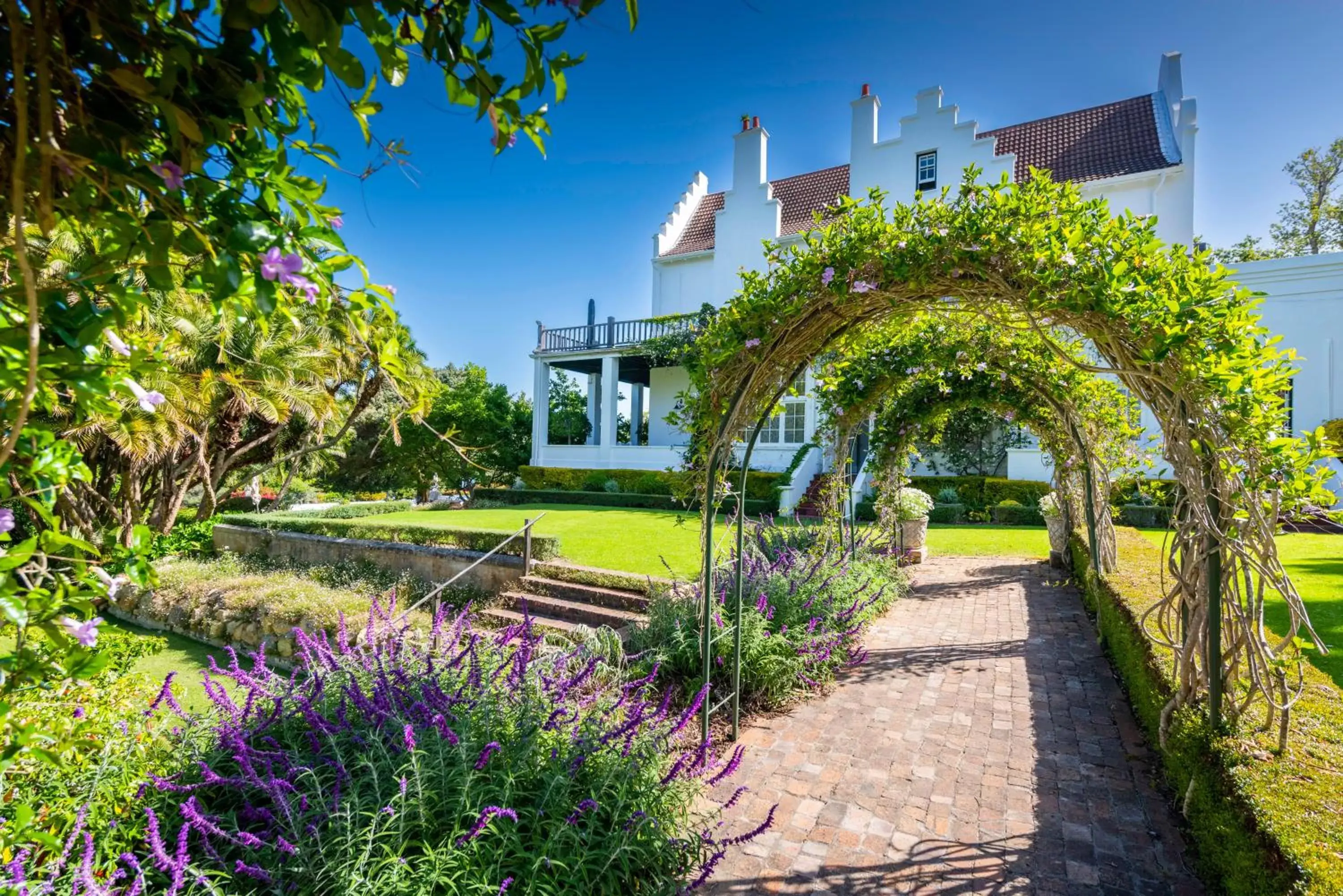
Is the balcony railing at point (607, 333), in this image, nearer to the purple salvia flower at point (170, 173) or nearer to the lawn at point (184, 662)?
the lawn at point (184, 662)

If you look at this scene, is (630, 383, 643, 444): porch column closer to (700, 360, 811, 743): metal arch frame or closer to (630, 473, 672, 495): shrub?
(630, 473, 672, 495): shrub

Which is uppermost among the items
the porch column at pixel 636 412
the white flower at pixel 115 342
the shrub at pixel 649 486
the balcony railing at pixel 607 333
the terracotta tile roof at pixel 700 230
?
the terracotta tile roof at pixel 700 230

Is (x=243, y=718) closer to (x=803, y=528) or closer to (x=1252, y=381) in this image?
(x=1252, y=381)

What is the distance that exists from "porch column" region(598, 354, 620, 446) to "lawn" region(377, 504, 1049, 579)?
4937mm

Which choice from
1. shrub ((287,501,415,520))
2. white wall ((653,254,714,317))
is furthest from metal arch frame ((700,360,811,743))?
white wall ((653,254,714,317))

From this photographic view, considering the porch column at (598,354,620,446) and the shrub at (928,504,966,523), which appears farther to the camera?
the porch column at (598,354,620,446)

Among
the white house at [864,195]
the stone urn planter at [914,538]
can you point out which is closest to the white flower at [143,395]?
the stone urn planter at [914,538]

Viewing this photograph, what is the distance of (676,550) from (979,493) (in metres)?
9.35

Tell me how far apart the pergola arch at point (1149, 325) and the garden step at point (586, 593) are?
9.39ft

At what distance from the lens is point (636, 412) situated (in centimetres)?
2228

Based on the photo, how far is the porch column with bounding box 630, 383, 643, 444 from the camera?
70.8 feet

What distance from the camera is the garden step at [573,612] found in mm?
6340

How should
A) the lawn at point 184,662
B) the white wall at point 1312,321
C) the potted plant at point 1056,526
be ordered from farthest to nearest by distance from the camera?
the white wall at point 1312,321, the potted plant at point 1056,526, the lawn at point 184,662

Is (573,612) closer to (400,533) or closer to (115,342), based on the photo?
(400,533)
